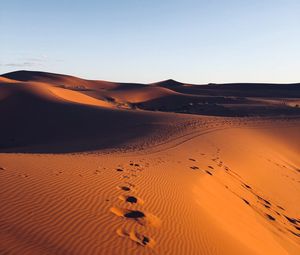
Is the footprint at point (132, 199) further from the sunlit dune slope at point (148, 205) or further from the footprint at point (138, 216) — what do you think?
the footprint at point (138, 216)

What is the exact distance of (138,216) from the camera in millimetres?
7574

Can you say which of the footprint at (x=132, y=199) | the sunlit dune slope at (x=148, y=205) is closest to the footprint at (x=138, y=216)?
the sunlit dune slope at (x=148, y=205)

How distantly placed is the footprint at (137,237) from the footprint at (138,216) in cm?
46

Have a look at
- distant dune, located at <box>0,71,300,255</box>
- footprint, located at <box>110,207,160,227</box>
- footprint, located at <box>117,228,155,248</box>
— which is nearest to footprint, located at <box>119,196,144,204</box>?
distant dune, located at <box>0,71,300,255</box>

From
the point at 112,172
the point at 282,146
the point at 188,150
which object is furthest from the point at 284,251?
the point at 282,146

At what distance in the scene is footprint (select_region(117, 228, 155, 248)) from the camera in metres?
6.48

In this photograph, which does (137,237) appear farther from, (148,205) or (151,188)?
(151,188)

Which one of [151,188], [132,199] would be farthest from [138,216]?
[151,188]

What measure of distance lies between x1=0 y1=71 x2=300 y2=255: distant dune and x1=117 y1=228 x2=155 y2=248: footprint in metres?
0.02

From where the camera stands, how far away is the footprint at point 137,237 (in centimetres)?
648

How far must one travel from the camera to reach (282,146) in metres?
22.6

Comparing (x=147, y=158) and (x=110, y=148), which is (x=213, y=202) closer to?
(x=147, y=158)

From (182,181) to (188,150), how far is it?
5341 millimetres

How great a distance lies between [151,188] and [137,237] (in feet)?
9.88
